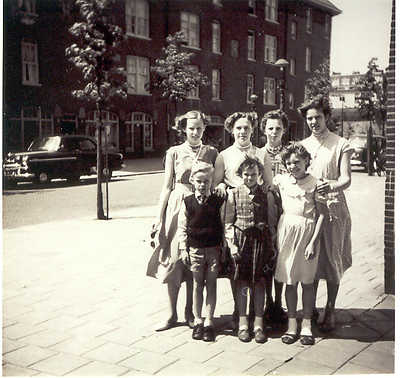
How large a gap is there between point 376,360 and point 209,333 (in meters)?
1.01

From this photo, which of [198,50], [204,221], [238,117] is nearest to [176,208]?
[204,221]

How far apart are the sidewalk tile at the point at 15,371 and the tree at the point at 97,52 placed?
389 cm

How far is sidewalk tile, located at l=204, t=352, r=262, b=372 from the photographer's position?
2.69m

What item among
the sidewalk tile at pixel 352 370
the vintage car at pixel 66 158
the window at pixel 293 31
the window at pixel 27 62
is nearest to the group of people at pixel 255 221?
the sidewalk tile at pixel 352 370

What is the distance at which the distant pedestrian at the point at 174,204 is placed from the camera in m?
3.15

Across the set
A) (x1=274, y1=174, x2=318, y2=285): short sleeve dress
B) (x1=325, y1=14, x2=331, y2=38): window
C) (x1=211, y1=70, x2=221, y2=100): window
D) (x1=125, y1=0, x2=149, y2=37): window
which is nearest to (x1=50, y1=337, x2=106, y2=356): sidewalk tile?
(x1=274, y1=174, x2=318, y2=285): short sleeve dress

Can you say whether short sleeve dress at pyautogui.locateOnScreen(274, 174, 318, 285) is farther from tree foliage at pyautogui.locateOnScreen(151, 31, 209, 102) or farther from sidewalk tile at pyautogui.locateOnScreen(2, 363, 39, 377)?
tree foliage at pyautogui.locateOnScreen(151, 31, 209, 102)

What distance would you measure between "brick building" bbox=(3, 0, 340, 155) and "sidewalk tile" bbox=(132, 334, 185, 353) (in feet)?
5.49

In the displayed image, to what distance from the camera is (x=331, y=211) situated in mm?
3074

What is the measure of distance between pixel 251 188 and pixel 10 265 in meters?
1.88

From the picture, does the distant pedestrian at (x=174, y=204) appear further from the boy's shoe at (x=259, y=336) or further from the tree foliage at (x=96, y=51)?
the tree foliage at (x=96, y=51)

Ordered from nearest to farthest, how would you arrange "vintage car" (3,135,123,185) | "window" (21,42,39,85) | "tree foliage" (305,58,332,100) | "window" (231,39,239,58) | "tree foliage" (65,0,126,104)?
"window" (21,42,39,85)
"tree foliage" (305,58,332,100)
"tree foliage" (65,0,126,104)
"window" (231,39,239,58)
"vintage car" (3,135,123,185)

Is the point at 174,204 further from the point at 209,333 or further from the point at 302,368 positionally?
the point at 302,368

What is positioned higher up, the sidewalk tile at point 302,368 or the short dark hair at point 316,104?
the short dark hair at point 316,104
